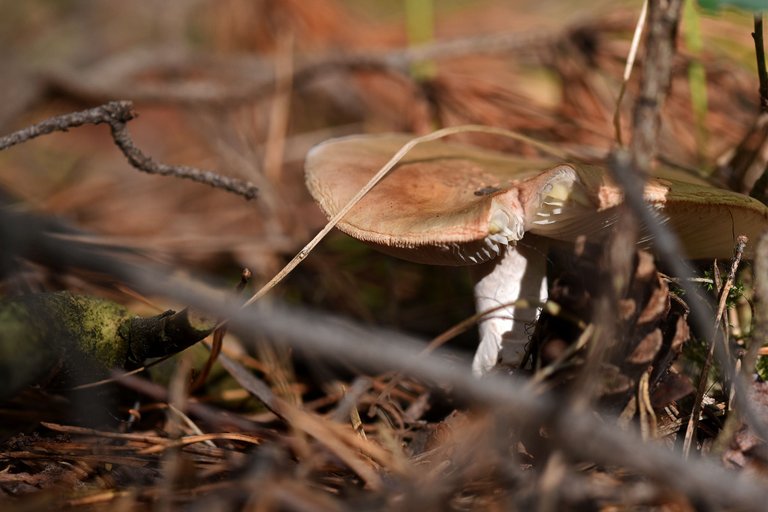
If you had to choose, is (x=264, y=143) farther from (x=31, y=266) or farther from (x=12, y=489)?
(x=12, y=489)

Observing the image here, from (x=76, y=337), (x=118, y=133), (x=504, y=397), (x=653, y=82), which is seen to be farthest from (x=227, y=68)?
(x=504, y=397)

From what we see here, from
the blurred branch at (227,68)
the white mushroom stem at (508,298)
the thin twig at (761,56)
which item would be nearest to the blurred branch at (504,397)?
the white mushroom stem at (508,298)

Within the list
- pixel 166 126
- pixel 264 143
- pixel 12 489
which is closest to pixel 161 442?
pixel 12 489

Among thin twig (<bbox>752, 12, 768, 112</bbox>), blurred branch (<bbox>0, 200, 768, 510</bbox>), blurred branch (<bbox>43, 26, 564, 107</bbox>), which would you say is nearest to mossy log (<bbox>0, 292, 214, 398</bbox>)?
blurred branch (<bbox>0, 200, 768, 510</bbox>)

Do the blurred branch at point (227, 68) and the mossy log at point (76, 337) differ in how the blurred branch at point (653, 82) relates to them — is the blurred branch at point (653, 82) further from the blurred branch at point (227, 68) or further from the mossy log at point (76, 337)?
the blurred branch at point (227, 68)

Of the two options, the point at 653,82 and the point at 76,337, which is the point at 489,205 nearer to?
the point at 653,82
